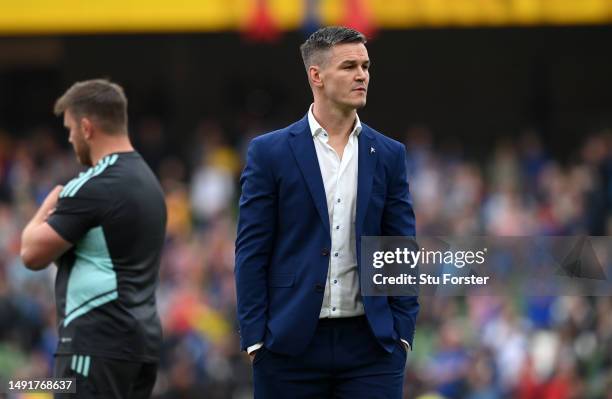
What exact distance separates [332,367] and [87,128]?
1785 mm

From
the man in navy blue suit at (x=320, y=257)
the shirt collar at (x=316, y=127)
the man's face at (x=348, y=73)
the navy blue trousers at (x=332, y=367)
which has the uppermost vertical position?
the man's face at (x=348, y=73)

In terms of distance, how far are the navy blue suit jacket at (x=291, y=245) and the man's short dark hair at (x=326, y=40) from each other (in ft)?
1.03

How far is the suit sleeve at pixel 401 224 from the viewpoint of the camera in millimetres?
5203

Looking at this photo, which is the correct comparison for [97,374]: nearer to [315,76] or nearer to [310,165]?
[310,165]

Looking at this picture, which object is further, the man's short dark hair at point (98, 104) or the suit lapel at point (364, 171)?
the man's short dark hair at point (98, 104)

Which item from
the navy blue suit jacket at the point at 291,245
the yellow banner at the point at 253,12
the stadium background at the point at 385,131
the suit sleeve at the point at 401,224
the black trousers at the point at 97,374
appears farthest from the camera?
the yellow banner at the point at 253,12

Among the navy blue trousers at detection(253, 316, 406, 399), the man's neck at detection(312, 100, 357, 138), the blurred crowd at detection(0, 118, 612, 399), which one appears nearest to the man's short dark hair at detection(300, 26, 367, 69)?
the man's neck at detection(312, 100, 357, 138)

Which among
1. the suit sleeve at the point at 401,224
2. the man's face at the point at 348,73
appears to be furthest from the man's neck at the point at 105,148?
the suit sleeve at the point at 401,224

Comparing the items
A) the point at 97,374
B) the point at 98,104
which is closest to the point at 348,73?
the point at 98,104

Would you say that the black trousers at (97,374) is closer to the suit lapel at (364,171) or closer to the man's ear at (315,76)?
the suit lapel at (364,171)

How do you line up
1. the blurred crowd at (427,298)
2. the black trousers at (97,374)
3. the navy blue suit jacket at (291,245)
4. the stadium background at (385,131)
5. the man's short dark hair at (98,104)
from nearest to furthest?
the navy blue suit jacket at (291,245)
the black trousers at (97,374)
the man's short dark hair at (98,104)
the blurred crowd at (427,298)
the stadium background at (385,131)

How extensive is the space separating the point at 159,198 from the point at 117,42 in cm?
1494

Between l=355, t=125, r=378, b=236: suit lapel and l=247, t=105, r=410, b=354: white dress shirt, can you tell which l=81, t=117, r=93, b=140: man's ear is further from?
l=355, t=125, r=378, b=236: suit lapel

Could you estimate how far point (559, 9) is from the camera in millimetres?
16906
